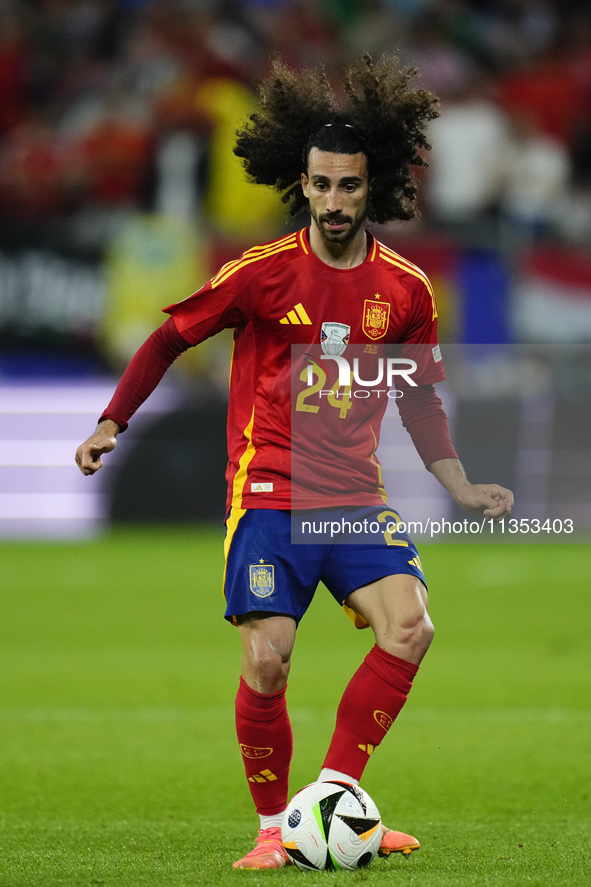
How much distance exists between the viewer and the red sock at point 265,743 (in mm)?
3635

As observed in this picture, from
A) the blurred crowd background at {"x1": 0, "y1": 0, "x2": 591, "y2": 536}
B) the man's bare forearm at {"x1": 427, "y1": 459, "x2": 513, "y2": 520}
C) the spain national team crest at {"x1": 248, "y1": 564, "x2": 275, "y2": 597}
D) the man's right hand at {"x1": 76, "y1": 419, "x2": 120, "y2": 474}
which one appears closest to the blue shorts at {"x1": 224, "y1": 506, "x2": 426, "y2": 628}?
the spain national team crest at {"x1": 248, "y1": 564, "x2": 275, "y2": 597}

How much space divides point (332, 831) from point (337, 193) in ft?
5.78

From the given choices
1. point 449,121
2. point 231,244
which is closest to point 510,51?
point 449,121

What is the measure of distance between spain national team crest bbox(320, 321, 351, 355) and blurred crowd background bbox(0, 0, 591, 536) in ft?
26.0

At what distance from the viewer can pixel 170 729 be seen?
589cm

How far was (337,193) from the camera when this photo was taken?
3678mm

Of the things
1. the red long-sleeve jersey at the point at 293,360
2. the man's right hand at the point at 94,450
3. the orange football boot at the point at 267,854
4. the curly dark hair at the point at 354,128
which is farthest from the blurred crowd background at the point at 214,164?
the orange football boot at the point at 267,854

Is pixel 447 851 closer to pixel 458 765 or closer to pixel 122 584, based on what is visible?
pixel 458 765

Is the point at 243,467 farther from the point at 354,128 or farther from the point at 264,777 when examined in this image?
the point at 354,128

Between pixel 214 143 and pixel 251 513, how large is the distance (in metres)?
10.7

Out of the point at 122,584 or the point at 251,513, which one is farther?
the point at 122,584

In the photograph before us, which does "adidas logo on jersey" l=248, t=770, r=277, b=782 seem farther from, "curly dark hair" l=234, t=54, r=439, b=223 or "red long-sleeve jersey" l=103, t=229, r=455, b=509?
"curly dark hair" l=234, t=54, r=439, b=223

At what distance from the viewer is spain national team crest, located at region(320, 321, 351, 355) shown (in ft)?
12.2

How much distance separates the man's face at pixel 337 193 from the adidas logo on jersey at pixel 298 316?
0.22 m
